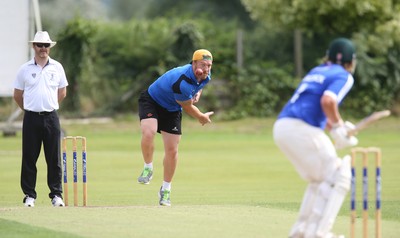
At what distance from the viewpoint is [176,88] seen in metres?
11.9

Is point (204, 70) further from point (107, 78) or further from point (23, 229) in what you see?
point (107, 78)

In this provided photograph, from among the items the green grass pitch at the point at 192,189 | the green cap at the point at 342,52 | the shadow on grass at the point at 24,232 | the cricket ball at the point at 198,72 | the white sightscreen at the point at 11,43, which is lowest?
the green grass pitch at the point at 192,189

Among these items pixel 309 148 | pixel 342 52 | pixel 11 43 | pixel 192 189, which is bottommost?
pixel 192 189

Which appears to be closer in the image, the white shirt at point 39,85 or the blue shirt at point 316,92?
the blue shirt at point 316,92

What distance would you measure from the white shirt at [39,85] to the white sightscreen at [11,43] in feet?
43.1

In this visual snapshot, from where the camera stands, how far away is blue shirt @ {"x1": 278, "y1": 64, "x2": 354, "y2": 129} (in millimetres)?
8562

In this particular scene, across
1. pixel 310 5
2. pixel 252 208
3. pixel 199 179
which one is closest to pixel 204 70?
pixel 252 208

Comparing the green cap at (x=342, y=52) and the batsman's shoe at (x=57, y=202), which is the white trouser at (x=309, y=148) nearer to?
the green cap at (x=342, y=52)

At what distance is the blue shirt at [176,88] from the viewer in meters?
11.9

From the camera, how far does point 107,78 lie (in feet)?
110

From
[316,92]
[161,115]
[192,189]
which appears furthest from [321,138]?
[192,189]

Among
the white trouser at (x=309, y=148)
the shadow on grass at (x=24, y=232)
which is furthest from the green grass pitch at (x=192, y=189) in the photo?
the white trouser at (x=309, y=148)

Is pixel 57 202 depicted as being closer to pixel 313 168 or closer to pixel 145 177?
pixel 145 177

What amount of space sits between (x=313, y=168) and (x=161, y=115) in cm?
409
